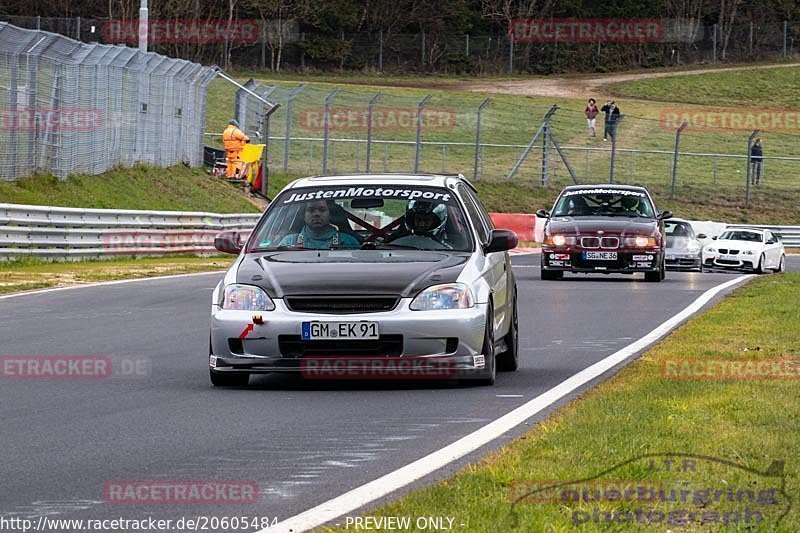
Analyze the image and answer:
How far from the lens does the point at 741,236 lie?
36.3 m

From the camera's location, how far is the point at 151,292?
2153 centimetres

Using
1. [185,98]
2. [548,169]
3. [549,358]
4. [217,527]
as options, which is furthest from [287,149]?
→ [217,527]

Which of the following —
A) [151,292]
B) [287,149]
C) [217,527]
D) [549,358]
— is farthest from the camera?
[287,149]

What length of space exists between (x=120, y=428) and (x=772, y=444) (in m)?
3.41

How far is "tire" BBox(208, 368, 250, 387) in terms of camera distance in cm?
1104

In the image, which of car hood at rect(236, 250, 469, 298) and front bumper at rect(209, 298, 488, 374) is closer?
front bumper at rect(209, 298, 488, 374)

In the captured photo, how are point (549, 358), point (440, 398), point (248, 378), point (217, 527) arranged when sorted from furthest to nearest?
point (549, 358)
point (248, 378)
point (440, 398)
point (217, 527)

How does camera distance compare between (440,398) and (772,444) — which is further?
(440,398)

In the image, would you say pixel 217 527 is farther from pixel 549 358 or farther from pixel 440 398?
pixel 549 358

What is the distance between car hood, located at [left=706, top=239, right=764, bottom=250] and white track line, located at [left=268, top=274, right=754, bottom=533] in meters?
22.7

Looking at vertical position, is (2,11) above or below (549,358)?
above

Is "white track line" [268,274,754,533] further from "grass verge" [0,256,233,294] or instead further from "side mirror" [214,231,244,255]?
"grass verge" [0,256,233,294]

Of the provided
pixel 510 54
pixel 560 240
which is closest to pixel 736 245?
pixel 560 240

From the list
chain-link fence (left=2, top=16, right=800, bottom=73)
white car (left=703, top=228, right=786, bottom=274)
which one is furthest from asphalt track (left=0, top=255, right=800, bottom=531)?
chain-link fence (left=2, top=16, right=800, bottom=73)
